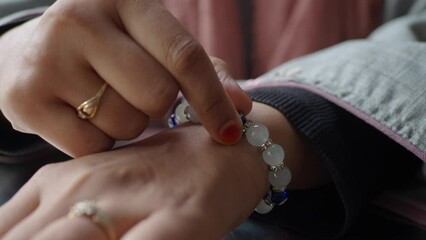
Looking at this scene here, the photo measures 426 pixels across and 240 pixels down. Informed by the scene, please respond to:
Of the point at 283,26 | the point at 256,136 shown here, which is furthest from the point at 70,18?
the point at 283,26

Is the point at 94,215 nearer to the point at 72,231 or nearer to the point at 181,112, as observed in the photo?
the point at 72,231

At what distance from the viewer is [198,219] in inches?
12.6

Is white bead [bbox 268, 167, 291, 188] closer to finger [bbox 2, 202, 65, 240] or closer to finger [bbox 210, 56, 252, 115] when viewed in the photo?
finger [bbox 210, 56, 252, 115]

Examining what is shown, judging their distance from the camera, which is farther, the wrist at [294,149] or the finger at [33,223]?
the wrist at [294,149]

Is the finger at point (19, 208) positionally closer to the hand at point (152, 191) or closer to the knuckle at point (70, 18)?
the hand at point (152, 191)

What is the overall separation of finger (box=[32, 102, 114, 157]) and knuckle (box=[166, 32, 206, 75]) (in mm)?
73

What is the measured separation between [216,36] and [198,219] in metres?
0.42

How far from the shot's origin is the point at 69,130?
1.24 feet

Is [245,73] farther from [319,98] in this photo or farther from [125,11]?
[125,11]


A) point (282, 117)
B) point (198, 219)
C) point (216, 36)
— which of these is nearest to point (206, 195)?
point (198, 219)

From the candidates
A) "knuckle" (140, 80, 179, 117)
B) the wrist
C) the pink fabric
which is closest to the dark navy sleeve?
the wrist

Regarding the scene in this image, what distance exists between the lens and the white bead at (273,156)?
399 millimetres

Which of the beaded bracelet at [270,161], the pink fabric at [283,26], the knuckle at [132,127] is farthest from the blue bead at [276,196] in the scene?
the pink fabric at [283,26]

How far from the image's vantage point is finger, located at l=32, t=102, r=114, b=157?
0.38m
